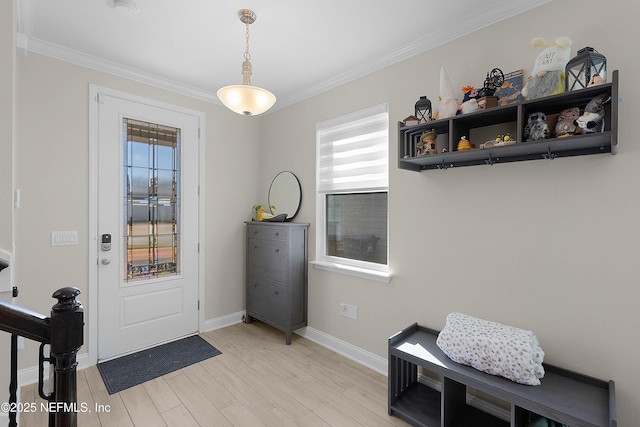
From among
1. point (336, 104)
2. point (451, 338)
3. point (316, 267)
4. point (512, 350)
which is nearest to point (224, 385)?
point (316, 267)

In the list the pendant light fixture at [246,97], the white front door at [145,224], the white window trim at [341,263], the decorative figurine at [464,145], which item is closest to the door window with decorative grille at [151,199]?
the white front door at [145,224]

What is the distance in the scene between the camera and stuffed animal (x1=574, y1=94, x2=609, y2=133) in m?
1.47

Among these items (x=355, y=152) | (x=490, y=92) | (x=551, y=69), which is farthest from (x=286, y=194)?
(x=551, y=69)

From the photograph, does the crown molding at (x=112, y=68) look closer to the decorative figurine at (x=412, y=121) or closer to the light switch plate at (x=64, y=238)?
the light switch plate at (x=64, y=238)

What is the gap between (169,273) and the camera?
125 inches

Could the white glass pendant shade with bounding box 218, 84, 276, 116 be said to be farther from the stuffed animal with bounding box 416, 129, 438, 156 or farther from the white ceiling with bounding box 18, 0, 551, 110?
the stuffed animal with bounding box 416, 129, 438, 156

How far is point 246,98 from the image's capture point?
5.92 ft

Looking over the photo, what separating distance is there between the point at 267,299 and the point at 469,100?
2.60 m

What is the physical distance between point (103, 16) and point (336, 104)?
1.87 m

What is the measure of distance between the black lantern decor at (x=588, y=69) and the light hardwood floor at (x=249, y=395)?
214 cm

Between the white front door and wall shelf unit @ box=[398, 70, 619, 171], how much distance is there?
228 cm

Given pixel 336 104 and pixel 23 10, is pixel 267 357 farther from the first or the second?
pixel 23 10

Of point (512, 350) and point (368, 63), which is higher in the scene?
point (368, 63)

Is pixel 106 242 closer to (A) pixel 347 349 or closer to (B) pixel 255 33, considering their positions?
(B) pixel 255 33
